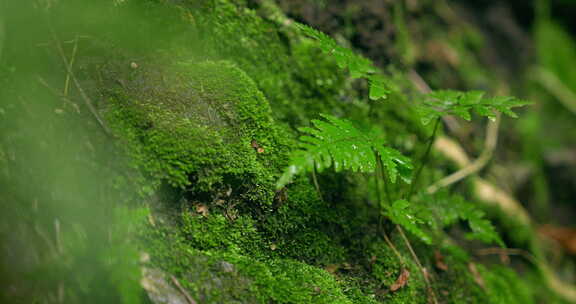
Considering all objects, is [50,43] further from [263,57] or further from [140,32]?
[263,57]

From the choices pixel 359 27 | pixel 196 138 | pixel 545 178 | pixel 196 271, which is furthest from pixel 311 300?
pixel 545 178

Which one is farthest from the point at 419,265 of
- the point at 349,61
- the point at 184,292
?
the point at 184,292

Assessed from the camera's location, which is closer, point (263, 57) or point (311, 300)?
point (311, 300)

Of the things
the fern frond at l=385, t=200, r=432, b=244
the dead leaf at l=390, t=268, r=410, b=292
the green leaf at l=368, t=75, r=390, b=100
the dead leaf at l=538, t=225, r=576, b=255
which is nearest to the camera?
the green leaf at l=368, t=75, r=390, b=100

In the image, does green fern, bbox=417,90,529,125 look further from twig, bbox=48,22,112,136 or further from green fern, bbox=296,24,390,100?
twig, bbox=48,22,112,136

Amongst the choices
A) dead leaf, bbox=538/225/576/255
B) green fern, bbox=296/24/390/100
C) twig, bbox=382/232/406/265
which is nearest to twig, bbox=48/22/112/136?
green fern, bbox=296/24/390/100
